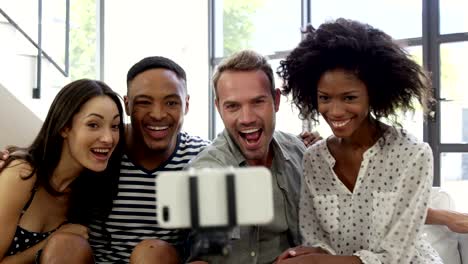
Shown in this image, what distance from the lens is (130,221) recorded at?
5.87 feet

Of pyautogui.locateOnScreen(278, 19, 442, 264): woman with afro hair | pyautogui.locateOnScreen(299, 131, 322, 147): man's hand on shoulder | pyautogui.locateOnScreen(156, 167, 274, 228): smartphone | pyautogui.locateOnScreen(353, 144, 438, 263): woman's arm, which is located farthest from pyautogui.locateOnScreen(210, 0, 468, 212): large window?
pyautogui.locateOnScreen(156, 167, 274, 228): smartphone

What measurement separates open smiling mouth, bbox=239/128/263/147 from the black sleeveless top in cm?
70

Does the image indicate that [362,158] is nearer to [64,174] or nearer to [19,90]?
[64,174]

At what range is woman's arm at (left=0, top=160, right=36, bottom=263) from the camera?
1.59 metres

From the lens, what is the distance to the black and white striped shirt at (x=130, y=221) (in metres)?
1.78

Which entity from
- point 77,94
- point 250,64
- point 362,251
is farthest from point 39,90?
point 362,251

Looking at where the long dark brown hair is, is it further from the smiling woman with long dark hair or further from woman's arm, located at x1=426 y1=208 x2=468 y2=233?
woman's arm, located at x1=426 y1=208 x2=468 y2=233

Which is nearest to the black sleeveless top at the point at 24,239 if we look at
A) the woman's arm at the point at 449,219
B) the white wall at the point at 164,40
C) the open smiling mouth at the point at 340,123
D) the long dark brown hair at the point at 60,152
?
the long dark brown hair at the point at 60,152

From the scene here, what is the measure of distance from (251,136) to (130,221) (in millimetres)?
526

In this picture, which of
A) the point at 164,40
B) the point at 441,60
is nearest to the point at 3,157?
the point at 441,60

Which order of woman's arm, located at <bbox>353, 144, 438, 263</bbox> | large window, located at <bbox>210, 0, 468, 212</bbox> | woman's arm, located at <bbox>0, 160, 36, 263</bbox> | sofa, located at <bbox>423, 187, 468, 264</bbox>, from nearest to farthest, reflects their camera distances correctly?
woman's arm, located at <bbox>353, 144, 438, 263</bbox>
woman's arm, located at <bbox>0, 160, 36, 263</bbox>
sofa, located at <bbox>423, 187, 468, 264</bbox>
large window, located at <bbox>210, 0, 468, 212</bbox>

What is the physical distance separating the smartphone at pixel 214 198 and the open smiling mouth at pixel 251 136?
3.34 feet

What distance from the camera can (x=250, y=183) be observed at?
0.62 m

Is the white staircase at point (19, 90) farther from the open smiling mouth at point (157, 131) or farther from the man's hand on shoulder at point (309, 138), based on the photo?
the man's hand on shoulder at point (309, 138)
